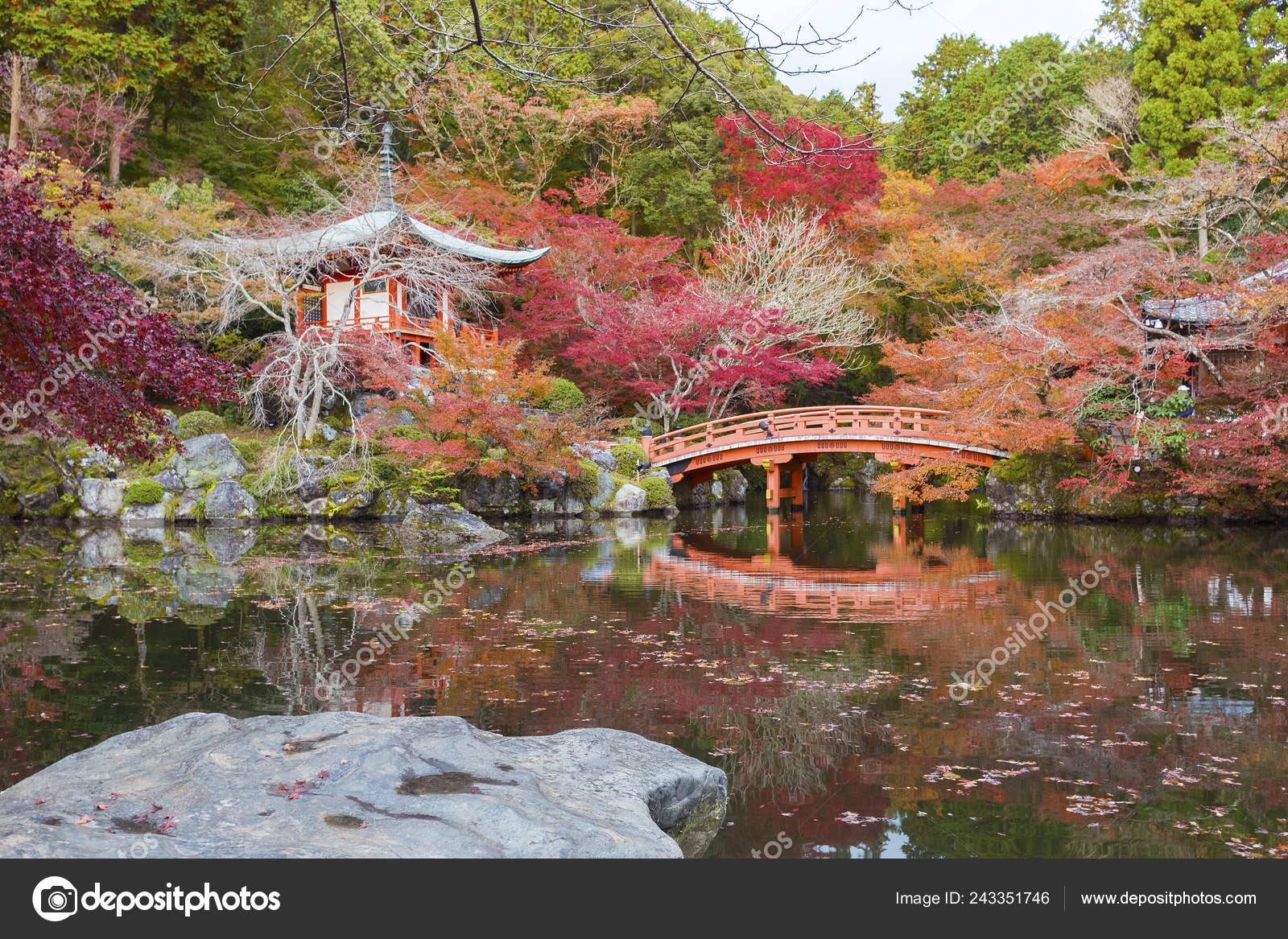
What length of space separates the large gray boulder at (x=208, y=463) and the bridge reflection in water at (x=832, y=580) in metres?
8.91

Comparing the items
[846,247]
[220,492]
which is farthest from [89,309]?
[846,247]

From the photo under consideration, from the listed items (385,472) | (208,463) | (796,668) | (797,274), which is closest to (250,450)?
(208,463)

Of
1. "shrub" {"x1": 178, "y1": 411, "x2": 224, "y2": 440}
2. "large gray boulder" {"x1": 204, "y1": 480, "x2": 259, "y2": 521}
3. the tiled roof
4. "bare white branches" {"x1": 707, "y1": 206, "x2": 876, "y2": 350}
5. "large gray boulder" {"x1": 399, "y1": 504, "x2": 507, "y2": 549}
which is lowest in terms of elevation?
"large gray boulder" {"x1": 399, "y1": 504, "x2": 507, "y2": 549}

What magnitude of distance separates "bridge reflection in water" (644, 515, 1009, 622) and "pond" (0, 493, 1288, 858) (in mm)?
74

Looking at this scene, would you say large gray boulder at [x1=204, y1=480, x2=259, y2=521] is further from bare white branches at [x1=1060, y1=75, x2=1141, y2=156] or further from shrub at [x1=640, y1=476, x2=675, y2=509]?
bare white branches at [x1=1060, y1=75, x2=1141, y2=156]

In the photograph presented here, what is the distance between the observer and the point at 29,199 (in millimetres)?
5320

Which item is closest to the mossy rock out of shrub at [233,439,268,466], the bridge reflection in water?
shrub at [233,439,268,466]

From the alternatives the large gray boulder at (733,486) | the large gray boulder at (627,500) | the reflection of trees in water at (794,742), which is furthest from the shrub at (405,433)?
the reflection of trees in water at (794,742)

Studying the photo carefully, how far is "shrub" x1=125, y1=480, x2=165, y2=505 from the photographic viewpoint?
704 inches

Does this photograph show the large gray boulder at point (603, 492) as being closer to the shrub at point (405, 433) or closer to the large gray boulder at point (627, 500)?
the large gray boulder at point (627, 500)

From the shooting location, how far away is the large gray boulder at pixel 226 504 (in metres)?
18.0

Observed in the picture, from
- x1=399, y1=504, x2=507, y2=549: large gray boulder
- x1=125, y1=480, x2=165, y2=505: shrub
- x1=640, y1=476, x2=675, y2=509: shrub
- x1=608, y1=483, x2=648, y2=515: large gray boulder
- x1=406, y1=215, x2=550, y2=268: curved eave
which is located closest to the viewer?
x1=399, y1=504, x2=507, y2=549: large gray boulder

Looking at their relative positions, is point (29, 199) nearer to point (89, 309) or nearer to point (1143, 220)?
point (89, 309)

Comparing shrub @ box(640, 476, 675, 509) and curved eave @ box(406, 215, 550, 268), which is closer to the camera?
shrub @ box(640, 476, 675, 509)
